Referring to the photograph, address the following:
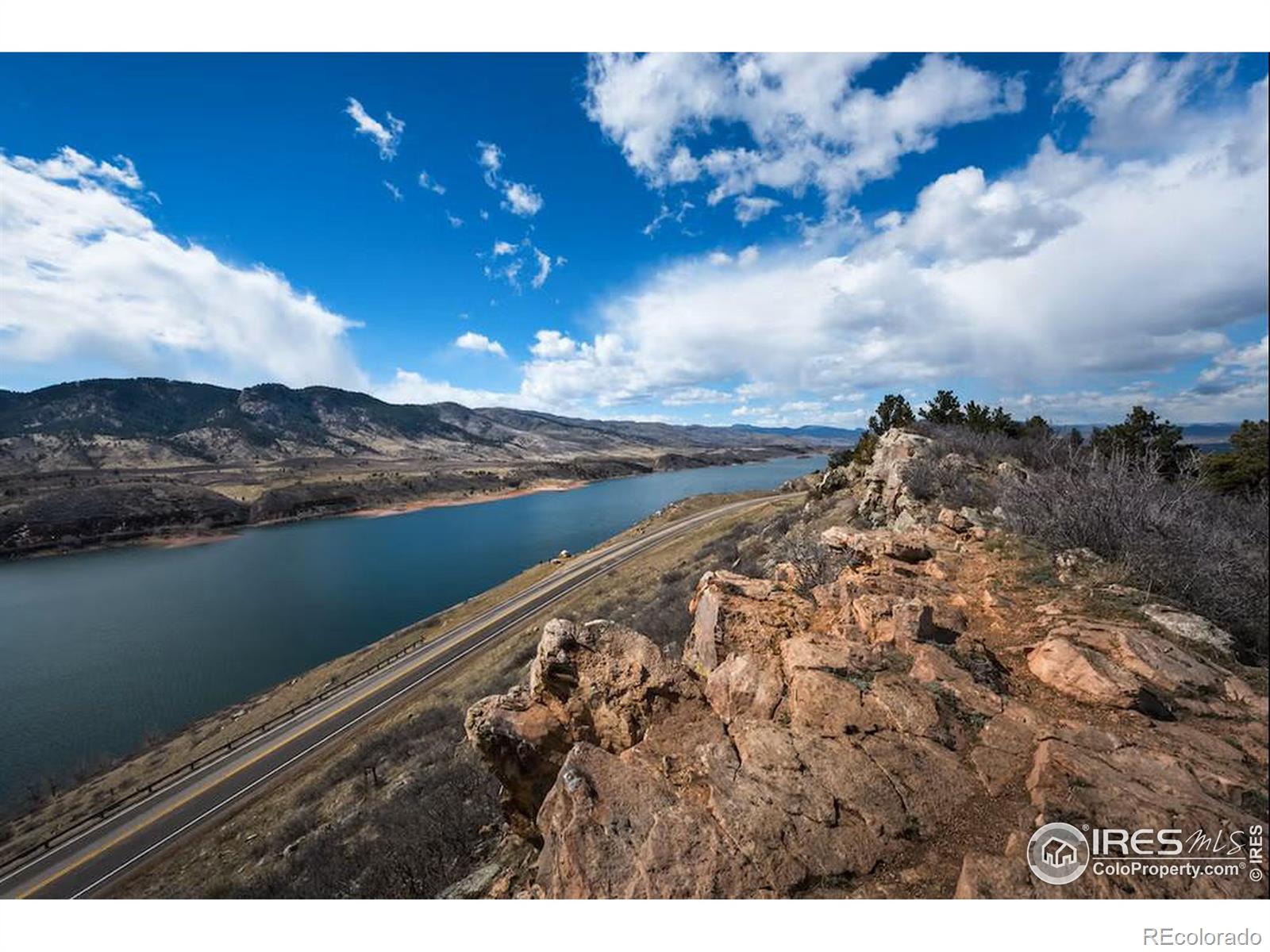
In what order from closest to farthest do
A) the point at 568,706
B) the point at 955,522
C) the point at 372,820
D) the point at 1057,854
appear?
the point at 1057,854, the point at 568,706, the point at 955,522, the point at 372,820

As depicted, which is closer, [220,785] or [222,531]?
[220,785]

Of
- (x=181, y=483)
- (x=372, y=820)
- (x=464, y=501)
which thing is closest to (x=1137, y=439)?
(x=372, y=820)

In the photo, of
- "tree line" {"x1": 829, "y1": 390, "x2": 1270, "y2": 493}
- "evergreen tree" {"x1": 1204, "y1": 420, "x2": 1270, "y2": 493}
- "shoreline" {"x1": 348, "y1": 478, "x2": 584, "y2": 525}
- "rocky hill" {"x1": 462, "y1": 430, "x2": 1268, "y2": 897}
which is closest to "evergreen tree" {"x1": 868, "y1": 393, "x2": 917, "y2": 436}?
"tree line" {"x1": 829, "y1": 390, "x2": 1270, "y2": 493}

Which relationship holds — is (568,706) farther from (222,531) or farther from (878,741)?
(222,531)

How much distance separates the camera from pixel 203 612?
4753cm

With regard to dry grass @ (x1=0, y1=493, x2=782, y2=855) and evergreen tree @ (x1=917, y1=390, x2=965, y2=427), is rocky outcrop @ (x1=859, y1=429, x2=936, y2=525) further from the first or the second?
dry grass @ (x1=0, y1=493, x2=782, y2=855)

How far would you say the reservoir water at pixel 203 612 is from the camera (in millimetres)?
29156

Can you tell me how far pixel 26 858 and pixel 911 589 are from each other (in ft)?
98.3

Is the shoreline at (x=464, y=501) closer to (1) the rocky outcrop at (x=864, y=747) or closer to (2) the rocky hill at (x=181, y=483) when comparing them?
(2) the rocky hill at (x=181, y=483)

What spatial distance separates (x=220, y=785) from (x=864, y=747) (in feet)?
85.7

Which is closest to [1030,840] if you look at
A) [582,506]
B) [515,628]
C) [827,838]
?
[827,838]

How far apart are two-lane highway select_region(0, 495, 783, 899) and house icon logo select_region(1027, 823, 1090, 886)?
25296mm

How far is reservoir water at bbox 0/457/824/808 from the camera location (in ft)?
95.7

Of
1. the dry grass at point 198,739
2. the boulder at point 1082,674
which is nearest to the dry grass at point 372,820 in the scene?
the dry grass at point 198,739
